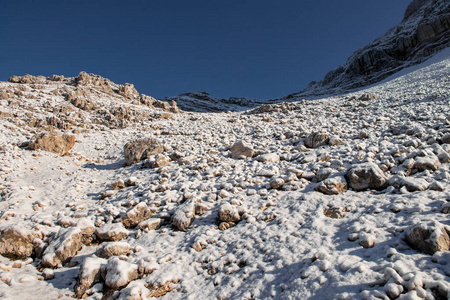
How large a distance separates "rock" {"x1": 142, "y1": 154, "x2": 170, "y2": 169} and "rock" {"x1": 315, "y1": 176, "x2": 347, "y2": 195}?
7.50 m

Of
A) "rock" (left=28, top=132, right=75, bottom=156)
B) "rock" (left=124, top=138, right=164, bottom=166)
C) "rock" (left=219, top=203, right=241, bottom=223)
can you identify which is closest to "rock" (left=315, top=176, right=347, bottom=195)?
"rock" (left=219, top=203, right=241, bottom=223)

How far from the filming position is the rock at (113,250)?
5309 millimetres

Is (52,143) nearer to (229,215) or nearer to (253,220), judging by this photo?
(229,215)

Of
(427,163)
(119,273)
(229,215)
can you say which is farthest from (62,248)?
(427,163)

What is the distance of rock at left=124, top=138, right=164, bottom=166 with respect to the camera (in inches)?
474

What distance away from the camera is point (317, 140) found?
35.0ft

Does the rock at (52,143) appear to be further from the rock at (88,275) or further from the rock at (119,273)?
the rock at (119,273)

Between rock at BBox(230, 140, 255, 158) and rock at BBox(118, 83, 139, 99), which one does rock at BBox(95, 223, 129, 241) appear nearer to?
rock at BBox(230, 140, 255, 158)

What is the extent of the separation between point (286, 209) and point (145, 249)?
158 inches

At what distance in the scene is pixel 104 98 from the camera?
3070 centimetres

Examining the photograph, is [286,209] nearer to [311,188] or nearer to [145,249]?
[311,188]

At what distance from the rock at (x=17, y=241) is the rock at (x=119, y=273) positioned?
3026 millimetres

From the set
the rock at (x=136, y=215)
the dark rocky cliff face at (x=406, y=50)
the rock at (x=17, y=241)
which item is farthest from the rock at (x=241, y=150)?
the dark rocky cliff face at (x=406, y=50)

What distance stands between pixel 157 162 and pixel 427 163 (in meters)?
10.6
